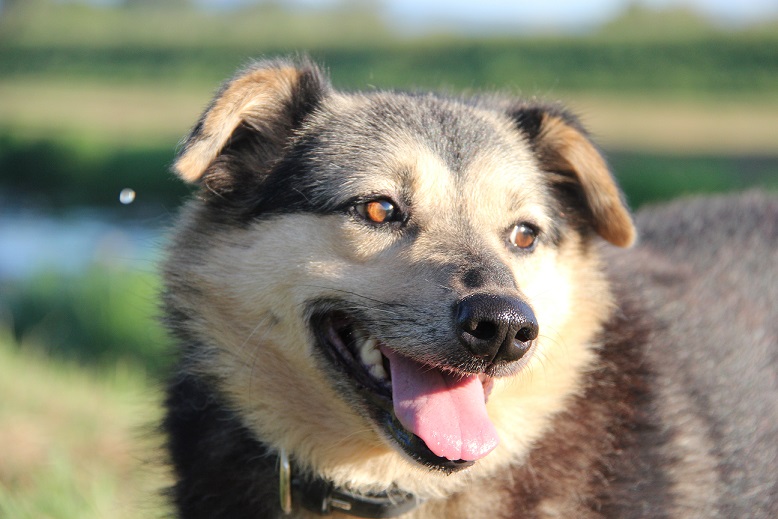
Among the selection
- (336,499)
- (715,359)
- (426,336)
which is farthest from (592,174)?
(336,499)

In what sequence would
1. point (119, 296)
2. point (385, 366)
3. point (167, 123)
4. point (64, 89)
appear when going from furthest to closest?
point (64, 89)
point (167, 123)
point (119, 296)
point (385, 366)

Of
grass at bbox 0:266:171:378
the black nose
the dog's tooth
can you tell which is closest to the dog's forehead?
the dog's tooth

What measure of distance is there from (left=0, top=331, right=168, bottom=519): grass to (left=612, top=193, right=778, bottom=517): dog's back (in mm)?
2215

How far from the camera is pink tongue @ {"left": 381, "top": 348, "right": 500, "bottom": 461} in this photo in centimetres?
323

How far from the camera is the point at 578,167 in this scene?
3.99m

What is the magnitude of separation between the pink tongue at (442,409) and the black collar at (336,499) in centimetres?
41

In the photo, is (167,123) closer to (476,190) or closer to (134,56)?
(134,56)

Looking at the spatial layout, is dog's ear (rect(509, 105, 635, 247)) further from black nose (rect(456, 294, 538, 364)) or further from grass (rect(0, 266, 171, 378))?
grass (rect(0, 266, 171, 378))

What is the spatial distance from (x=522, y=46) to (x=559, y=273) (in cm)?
2807

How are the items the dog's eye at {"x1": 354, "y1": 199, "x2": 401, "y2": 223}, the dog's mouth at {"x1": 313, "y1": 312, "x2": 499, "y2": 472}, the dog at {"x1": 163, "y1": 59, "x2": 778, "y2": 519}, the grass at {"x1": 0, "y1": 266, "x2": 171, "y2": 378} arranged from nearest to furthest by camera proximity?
the dog's mouth at {"x1": 313, "y1": 312, "x2": 499, "y2": 472} → the dog at {"x1": 163, "y1": 59, "x2": 778, "y2": 519} → the dog's eye at {"x1": 354, "y1": 199, "x2": 401, "y2": 223} → the grass at {"x1": 0, "y1": 266, "x2": 171, "y2": 378}

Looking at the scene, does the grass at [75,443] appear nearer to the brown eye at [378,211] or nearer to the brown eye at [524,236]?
the brown eye at [378,211]

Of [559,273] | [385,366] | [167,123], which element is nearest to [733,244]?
[559,273]

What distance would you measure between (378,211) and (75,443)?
→ 3184 millimetres

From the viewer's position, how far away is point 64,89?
3042 cm
